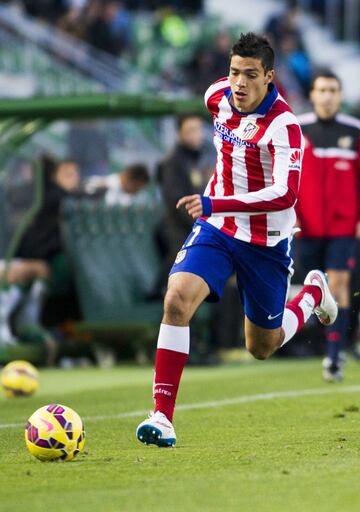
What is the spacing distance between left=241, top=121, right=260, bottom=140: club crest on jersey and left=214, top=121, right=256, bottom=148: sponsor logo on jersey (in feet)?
0.10

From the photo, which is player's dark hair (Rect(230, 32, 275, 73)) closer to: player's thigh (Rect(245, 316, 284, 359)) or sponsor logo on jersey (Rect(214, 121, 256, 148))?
sponsor logo on jersey (Rect(214, 121, 256, 148))

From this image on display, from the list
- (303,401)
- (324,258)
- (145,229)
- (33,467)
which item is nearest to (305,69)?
(145,229)

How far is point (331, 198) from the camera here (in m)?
11.3

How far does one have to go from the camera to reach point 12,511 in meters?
5.13

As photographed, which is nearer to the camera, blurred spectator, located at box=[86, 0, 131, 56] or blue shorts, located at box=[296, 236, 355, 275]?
blue shorts, located at box=[296, 236, 355, 275]

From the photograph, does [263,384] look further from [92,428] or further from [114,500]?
[114,500]

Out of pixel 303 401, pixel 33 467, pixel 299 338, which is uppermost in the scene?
pixel 33 467

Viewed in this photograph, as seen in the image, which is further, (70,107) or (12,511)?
(70,107)

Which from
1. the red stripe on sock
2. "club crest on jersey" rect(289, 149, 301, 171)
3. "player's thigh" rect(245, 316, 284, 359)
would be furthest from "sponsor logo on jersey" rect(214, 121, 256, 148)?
the red stripe on sock

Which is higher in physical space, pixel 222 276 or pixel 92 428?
pixel 222 276

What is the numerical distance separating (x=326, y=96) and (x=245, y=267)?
414 centimetres

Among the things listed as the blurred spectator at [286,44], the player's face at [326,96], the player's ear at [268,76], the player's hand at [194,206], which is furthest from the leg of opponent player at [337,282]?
the blurred spectator at [286,44]

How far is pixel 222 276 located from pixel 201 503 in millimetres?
2239

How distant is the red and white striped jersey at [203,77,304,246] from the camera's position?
721 cm
